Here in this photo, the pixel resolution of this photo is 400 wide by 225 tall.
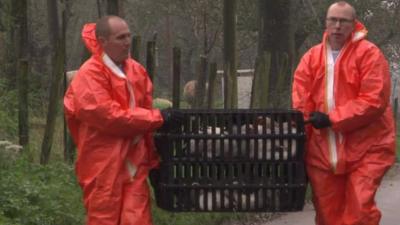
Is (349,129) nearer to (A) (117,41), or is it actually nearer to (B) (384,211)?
(A) (117,41)

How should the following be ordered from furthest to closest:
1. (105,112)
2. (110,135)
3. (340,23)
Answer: (340,23) → (110,135) → (105,112)

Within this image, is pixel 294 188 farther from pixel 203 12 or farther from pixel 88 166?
Result: pixel 203 12

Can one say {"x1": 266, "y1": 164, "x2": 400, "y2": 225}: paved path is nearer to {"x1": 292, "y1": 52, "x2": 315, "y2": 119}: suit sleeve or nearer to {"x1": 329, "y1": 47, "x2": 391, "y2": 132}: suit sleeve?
{"x1": 292, "y1": 52, "x2": 315, "y2": 119}: suit sleeve

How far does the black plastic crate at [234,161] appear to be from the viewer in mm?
5902

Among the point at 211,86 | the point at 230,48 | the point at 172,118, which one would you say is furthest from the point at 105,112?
the point at 230,48

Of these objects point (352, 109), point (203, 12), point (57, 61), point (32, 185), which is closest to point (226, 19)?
point (57, 61)

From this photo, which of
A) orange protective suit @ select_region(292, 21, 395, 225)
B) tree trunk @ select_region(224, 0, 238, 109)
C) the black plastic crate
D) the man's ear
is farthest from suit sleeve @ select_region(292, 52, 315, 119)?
tree trunk @ select_region(224, 0, 238, 109)

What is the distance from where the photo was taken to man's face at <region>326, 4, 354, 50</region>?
6.20 m

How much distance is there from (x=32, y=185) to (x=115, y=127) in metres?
2.16

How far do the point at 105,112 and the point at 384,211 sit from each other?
5201mm

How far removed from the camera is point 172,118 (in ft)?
19.1

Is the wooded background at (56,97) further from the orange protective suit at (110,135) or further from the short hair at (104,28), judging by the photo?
the short hair at (104,28)

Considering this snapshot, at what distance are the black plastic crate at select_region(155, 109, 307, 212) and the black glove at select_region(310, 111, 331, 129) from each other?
94mm

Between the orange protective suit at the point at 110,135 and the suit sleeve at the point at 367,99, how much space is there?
1220 mm
